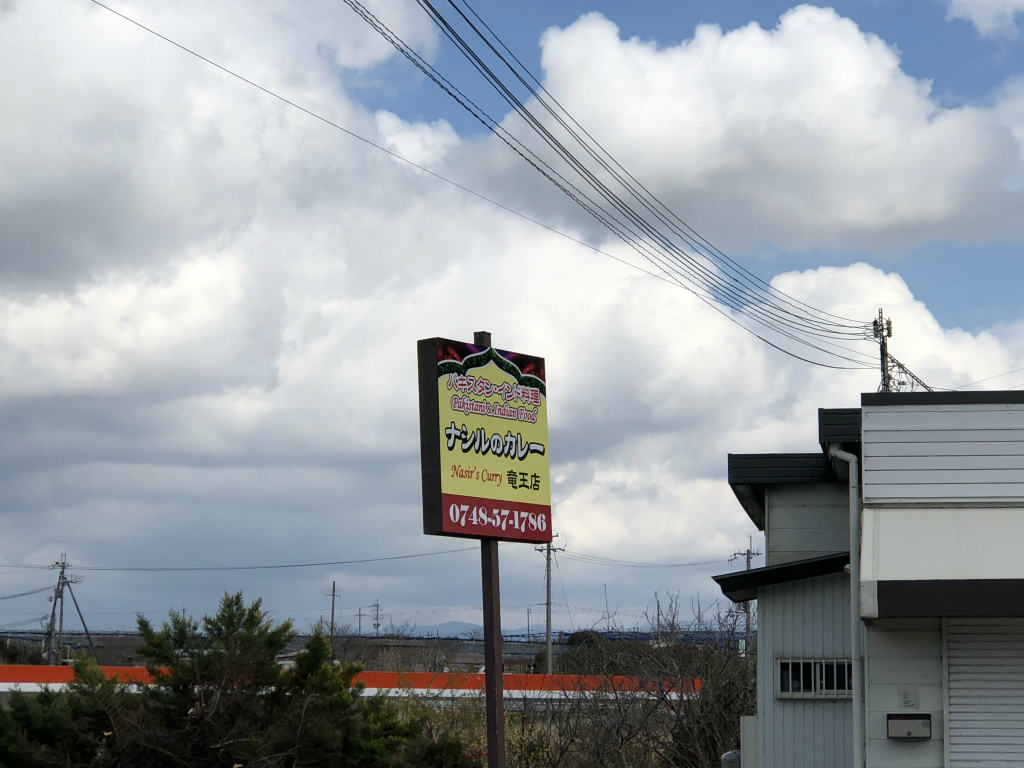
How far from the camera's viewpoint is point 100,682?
11.5 m

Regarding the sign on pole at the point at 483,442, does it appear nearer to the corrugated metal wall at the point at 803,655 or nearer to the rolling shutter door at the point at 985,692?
the corrugated metal wall at the point at 803,655

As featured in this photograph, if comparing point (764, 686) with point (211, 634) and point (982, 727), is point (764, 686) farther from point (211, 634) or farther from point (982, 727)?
point (211, 634)

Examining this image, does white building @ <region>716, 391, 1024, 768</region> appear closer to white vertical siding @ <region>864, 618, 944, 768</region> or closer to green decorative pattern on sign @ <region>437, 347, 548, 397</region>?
white vertical siding @ <region>864, 618, 944, 768</region>

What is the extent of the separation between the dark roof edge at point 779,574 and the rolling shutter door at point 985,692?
2640 mm

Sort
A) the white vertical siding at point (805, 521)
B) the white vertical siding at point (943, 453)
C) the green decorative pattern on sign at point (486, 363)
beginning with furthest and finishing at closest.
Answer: the white vertical siding at point (805, 521) → the white vertical siding at point (943, 453) → the green decorative pattern on sign at point (486, 363)

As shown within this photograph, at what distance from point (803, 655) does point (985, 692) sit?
3.21 m

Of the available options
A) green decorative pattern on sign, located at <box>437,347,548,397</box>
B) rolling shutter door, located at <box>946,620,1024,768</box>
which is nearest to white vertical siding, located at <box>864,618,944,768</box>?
rolling shutter door, located at <box>946,620,1024,768</box>

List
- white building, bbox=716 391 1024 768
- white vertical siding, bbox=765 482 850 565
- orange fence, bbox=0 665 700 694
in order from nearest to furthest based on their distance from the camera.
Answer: white building, bbox=716 391 1024 768, white vertical siding, bbox=765 482 850 565, orange fence, bbox=0 665 700 694

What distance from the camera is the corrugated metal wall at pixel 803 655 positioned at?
14.5m

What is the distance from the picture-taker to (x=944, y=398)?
12859 millimetres

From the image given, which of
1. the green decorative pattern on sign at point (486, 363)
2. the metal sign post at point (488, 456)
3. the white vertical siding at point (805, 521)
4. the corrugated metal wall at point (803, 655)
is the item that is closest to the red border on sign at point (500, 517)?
the metal sign post at point (488, 456)

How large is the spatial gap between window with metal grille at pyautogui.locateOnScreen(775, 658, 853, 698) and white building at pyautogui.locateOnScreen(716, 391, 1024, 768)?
0.04 feet

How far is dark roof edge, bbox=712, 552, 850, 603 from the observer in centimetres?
1453

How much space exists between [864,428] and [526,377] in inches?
140
